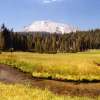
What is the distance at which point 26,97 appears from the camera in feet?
70.6

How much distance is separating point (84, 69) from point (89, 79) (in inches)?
237

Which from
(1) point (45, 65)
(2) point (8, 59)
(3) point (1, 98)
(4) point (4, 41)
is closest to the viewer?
(3) point (1, 98)

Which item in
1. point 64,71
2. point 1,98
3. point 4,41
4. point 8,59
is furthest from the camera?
point 4,41

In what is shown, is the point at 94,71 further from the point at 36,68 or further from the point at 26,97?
the point at 26,97

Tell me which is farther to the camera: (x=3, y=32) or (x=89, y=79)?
(x=3, y=32)

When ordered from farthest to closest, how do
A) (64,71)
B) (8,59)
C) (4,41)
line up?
(4,41)
(8,59)
(64,71)

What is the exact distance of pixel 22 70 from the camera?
56531mm

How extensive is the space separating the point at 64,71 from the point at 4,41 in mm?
124979

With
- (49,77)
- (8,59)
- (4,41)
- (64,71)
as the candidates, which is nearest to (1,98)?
(49,77)

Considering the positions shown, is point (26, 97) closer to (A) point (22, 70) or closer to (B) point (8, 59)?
(A) point (22, 70)

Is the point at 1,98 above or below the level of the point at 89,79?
above

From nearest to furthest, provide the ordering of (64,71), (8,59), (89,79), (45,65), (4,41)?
(89,79)
(64,71)
(45,65)
(8,59)
(4,41)

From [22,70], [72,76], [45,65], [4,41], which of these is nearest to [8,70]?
[22,70]

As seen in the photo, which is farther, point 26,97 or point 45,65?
point 45,65
